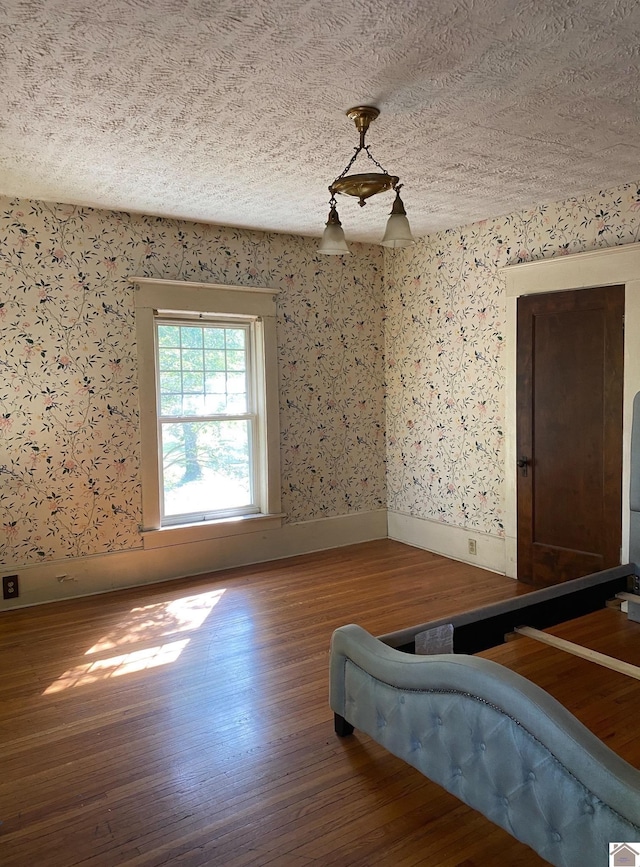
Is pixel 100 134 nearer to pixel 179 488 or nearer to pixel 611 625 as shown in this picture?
pixel 179 488

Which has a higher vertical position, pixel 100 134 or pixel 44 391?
pixel 100 134

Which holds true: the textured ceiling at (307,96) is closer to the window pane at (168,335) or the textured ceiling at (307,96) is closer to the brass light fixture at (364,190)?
the brass light fixture at (364,190)

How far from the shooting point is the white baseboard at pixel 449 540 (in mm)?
4988

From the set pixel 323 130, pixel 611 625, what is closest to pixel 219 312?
pixel 323 130

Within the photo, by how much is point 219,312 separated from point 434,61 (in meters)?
2.98

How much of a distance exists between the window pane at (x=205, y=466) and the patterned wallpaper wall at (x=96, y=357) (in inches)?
12.4

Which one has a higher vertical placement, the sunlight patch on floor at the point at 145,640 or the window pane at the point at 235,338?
the window pane at the point at 235,338

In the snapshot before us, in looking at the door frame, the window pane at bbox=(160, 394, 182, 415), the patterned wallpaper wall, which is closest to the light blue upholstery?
the door frame

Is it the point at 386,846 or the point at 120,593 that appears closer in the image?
the point at 386,846

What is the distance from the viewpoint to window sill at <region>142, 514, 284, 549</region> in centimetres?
482

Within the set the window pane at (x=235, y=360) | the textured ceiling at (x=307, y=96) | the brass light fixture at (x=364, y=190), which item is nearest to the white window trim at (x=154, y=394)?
the window pane at (x=235, y=360)

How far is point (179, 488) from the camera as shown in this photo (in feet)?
16.5

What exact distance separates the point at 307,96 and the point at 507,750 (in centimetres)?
253

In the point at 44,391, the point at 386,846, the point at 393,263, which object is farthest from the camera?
the point at 393,263
